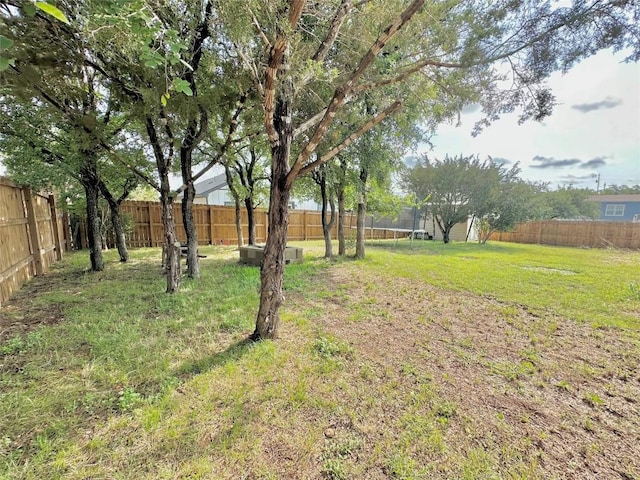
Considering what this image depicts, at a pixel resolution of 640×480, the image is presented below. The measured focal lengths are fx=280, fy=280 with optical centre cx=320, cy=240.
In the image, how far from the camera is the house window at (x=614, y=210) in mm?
25156

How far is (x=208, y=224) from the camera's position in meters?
12.6

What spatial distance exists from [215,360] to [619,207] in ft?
119

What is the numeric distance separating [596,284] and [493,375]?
5418 millimetres

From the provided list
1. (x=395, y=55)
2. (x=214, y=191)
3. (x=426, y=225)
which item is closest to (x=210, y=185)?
(x=214, y=191)

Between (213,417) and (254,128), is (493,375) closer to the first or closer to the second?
(213,417)

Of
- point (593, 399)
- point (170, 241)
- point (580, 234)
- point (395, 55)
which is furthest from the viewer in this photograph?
point (580, 234)

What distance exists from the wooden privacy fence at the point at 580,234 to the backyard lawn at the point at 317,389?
14.2 metres

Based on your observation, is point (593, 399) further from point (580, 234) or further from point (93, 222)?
point (580, 234)

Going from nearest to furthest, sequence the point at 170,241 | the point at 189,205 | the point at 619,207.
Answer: the point at 170,241 → the point at 189,205 → the point at 619,207

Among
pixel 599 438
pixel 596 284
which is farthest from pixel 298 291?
pixel 596 284

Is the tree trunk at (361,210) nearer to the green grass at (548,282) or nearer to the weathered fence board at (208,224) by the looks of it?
the green grass at (548,282)

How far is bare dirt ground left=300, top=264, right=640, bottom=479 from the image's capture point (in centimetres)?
177

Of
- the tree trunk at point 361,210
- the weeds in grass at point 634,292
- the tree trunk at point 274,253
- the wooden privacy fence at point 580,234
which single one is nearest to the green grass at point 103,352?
the tree trunk at point 274,253

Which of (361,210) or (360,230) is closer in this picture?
(361,210)
